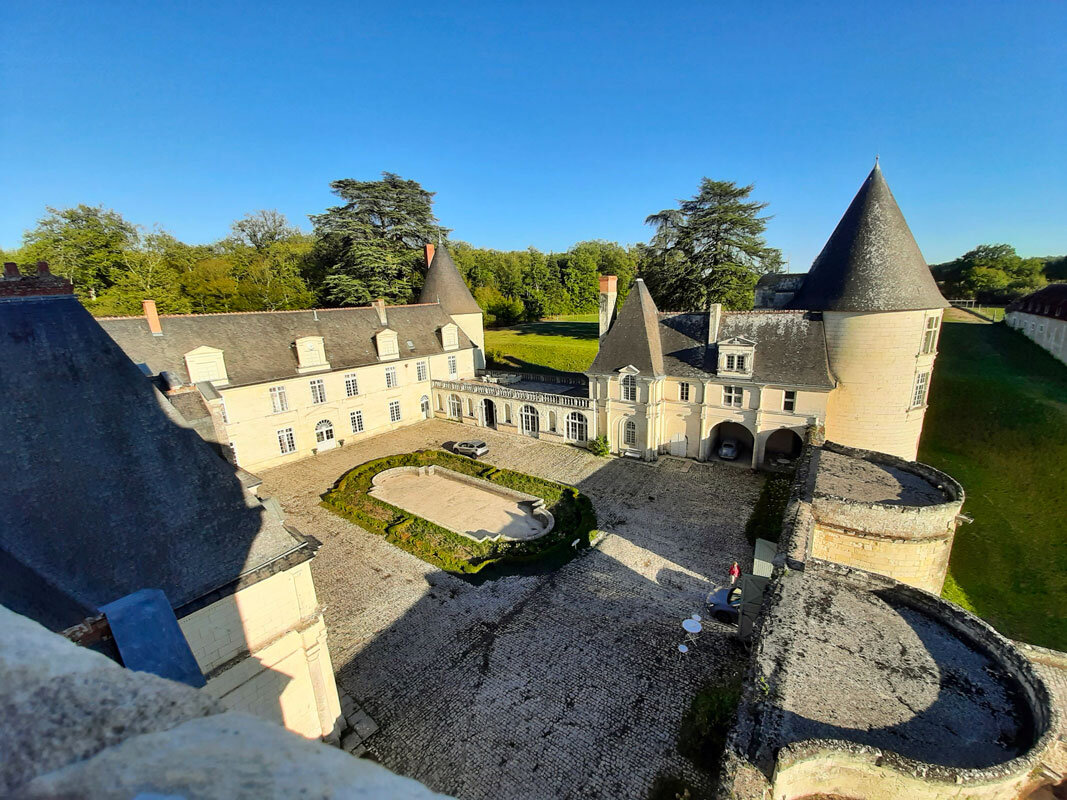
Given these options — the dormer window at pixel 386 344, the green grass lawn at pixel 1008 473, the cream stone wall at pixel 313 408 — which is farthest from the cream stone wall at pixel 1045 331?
the dormer window at pixel 386 344

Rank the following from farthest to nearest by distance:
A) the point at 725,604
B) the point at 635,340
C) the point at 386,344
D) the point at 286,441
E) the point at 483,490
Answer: the point at 386,344 → the point at 286,441 → the point at 635,340 → the point at 483,490 → the point at 725,604

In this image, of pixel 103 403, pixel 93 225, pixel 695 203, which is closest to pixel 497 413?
pixel 695 203

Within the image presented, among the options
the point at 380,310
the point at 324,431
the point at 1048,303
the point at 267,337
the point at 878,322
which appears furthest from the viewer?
the point at 1048,303


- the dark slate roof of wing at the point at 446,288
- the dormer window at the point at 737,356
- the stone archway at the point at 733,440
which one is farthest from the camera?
the dark slate roof of wing at the point at 446,288

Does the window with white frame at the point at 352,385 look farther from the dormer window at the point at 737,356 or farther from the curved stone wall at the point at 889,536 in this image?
the curved stone wall at the point at 889,536

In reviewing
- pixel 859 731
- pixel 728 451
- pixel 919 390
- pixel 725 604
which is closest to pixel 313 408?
pixel 728 451

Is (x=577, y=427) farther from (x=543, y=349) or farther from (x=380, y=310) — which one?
(x=543, y=349)

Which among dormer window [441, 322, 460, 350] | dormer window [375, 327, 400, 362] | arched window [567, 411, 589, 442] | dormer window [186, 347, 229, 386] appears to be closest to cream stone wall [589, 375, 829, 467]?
arched window [567, 411, 589, 442]

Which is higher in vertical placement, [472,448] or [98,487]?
[98,487]
